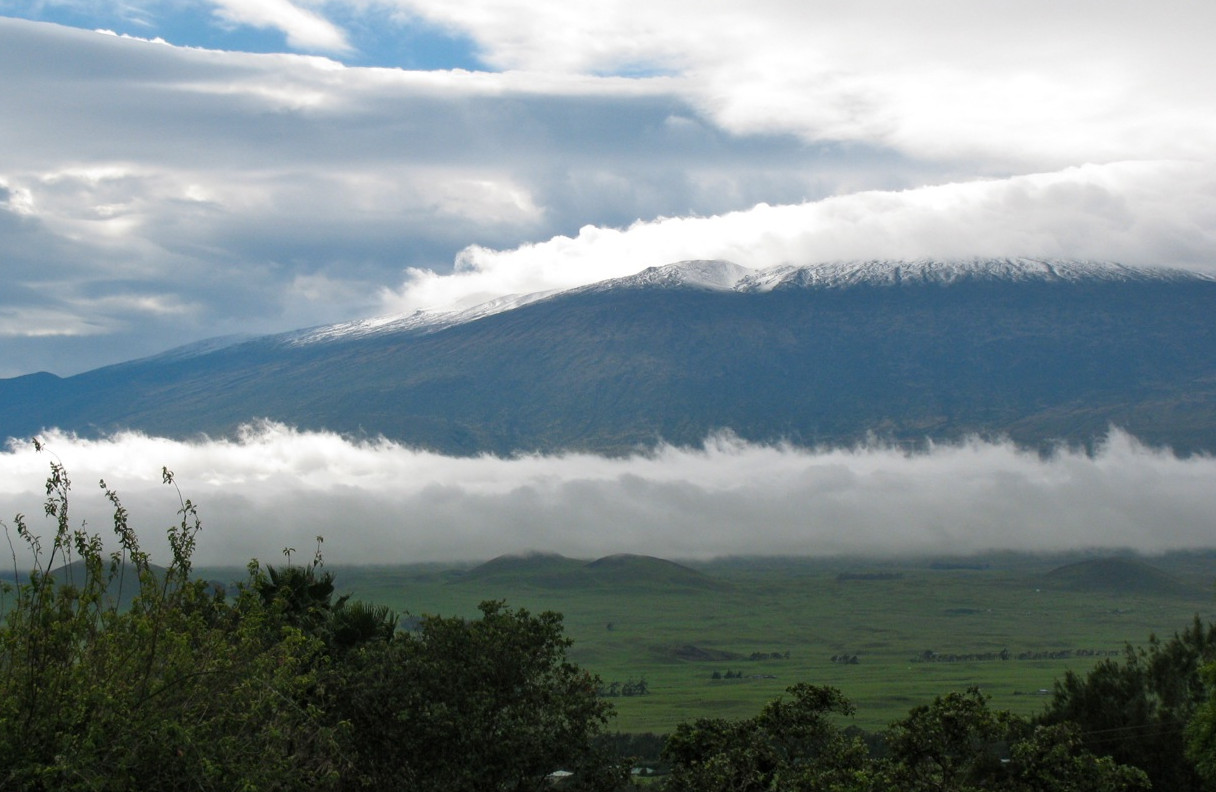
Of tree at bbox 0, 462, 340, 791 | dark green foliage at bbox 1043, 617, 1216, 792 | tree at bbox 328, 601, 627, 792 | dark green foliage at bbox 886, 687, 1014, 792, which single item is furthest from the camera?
dark green foliage at bbox 1043, 617, 1216, 792

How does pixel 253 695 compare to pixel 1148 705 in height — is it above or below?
above

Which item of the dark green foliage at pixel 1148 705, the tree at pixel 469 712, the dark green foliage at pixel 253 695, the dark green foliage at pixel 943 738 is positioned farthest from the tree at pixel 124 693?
the dark green foliage at pixel 1148 705

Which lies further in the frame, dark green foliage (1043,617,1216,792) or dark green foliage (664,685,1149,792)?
dark green foliage (1043,617,1216,792)

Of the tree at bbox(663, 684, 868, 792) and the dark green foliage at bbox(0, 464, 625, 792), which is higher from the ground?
the dark green foliage at bbox(0, 464, 625, 792)

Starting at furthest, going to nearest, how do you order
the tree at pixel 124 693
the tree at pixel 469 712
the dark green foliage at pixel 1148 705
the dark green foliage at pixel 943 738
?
1. the dark green foliage at pixel 1148 705
2. the tree at pixel 469 712
3. the dark green foliage at pixel 943 738
4. the tree at pixel 124 693

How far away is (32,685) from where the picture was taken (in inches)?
850

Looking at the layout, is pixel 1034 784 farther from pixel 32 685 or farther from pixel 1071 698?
pixel 32 685

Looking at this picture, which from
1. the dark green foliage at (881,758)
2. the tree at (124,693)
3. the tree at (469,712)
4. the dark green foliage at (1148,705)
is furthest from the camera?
the dark green foliage at (1148,705)

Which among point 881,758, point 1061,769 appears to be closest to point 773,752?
point 881,758

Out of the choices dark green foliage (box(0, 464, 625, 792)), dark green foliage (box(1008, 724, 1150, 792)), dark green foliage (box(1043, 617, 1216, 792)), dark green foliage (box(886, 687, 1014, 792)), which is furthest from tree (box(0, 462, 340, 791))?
dark green foliage (box(1043, 617, 1216, 792))

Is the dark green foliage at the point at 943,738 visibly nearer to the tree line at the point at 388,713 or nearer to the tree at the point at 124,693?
the tree line at the point at 388,713

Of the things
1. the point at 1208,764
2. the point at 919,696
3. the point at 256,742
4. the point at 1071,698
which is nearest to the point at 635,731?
the point at 919,696

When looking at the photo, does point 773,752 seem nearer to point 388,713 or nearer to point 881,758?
point 881,758

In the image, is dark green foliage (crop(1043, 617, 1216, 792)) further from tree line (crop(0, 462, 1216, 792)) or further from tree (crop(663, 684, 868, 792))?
tree (crop(663, 684, 868, 792))
